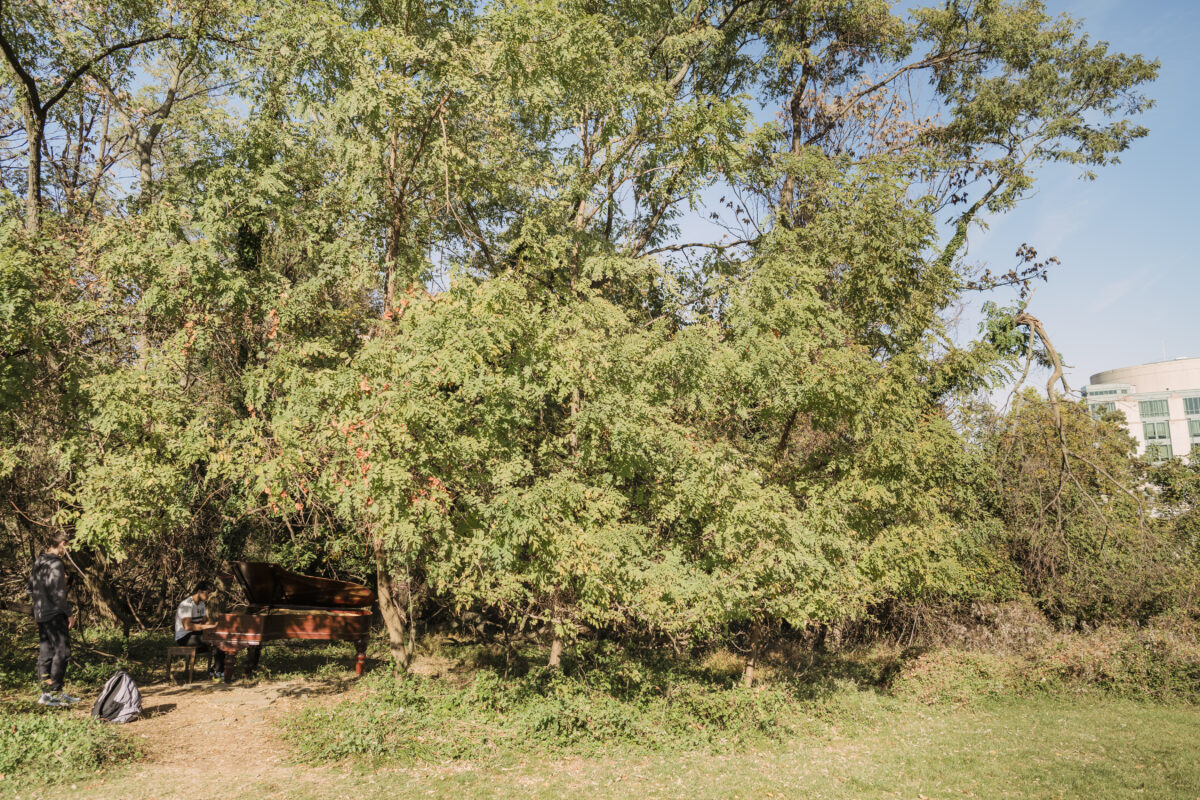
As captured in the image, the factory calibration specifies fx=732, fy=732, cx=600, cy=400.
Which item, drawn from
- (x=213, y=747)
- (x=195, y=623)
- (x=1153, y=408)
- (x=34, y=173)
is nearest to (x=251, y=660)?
(x=195, y=623)

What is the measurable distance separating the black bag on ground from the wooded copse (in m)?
1.58

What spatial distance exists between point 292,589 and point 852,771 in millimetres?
8431

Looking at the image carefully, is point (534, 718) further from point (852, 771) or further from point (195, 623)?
point (195, 623)

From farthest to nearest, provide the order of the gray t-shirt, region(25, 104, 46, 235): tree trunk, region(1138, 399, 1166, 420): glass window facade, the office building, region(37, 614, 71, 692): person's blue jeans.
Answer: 1. region(1138, 399, 1166, 420): glass window facade
2. the office building
3. region(25, 104, 46, 235): tree trunk
4. the gray t-shirt
5. region(37, 614, 71, 692): person's blue jeans

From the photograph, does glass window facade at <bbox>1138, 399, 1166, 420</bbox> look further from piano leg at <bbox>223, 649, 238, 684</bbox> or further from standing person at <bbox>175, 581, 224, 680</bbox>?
standing person at <bbox>175, 581, 224, 680</bbox>

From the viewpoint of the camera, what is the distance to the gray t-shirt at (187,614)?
34.6 feet

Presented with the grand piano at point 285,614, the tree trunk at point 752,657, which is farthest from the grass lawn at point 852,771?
the grand piano at point 285,614

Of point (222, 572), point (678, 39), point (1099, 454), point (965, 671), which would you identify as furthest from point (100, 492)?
point (1099, 454)

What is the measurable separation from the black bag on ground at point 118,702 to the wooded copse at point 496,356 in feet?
5.17

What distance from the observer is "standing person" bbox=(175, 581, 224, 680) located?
10.6 metres

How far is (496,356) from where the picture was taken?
9.07 meters

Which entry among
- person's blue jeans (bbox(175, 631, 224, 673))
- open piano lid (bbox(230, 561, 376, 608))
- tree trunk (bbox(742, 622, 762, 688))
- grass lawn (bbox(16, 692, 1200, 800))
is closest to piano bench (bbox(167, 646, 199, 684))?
person's blue jeans (bbox(175, 631, 224, 673))

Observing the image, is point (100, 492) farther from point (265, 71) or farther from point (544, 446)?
point (265, 71)

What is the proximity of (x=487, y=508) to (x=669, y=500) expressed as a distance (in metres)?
2.75
